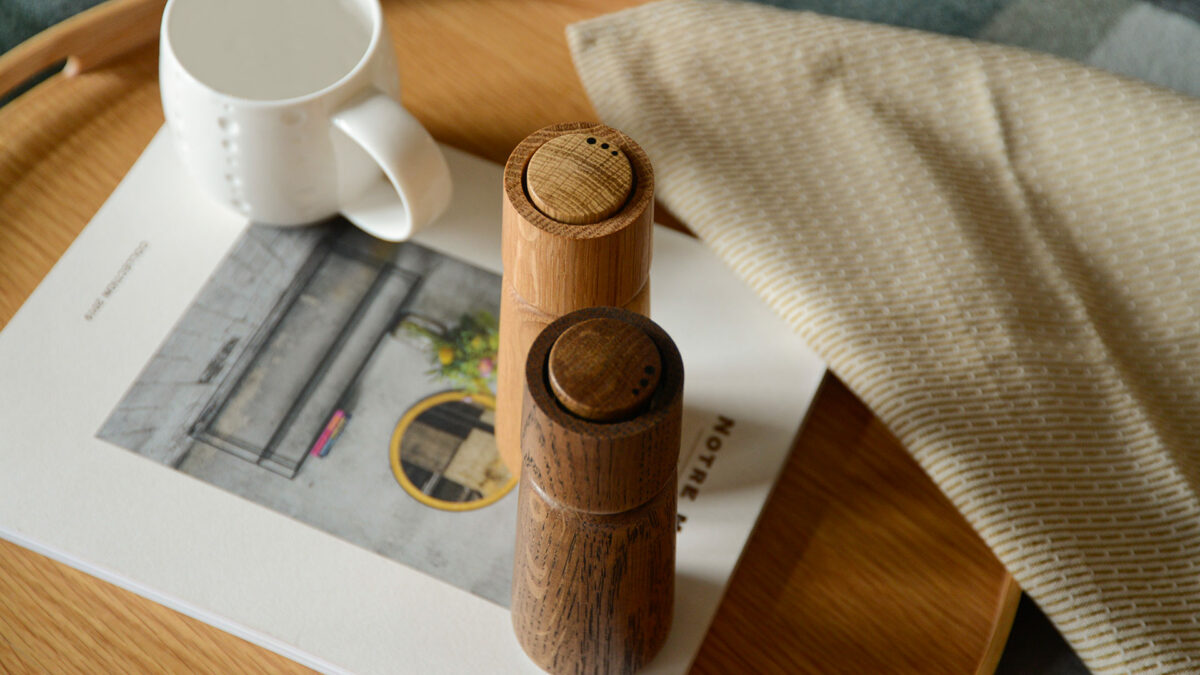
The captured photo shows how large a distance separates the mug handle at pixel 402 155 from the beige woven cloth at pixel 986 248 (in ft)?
0.34

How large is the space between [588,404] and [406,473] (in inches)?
6.5

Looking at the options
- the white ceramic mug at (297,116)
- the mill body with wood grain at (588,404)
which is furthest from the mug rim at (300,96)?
the mill body with wood grain at (588,404)

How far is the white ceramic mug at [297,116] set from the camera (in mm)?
398

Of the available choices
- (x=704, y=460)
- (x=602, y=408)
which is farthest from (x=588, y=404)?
(x=704, y=460)

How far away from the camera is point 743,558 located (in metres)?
0.41

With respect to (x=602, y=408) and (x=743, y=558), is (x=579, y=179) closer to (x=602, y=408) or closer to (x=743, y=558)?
(x=602, y=408)

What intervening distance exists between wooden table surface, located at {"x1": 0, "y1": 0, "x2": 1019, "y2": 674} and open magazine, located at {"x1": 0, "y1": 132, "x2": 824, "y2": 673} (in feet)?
0.05

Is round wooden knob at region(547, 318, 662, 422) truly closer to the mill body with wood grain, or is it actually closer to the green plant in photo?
the mill body with wood grain

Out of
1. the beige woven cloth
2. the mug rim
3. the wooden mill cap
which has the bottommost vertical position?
the beige woven cloth

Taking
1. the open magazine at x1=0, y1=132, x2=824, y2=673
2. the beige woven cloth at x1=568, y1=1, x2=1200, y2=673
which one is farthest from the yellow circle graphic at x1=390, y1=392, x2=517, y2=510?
the beige woven cloth at x1=568, y1=1, x2=1200, y2=673

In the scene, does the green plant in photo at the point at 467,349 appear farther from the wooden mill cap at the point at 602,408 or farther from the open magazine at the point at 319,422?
the wooden mill cap at the point at 602,408

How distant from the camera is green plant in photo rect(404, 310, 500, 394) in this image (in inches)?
17.0

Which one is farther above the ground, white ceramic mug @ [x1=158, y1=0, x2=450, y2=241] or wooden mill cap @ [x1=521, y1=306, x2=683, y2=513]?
wooden mill cap @ [x1=521, y1=306, x2=683, y2=513]

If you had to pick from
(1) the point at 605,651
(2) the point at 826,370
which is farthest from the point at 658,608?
(2) the point at 826,370
